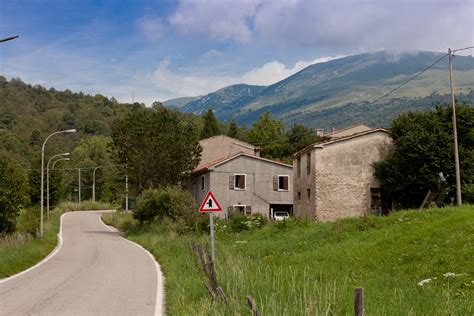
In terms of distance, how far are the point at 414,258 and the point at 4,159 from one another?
29.7 meters

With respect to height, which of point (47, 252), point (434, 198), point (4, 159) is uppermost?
point (4, 159)

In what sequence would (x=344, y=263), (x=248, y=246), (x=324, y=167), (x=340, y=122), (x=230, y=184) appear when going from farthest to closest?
(x=340, y=122)
(x=230, y=184)
(x=324, y=167)
(x=248, y=246)
(x=344, y=263)

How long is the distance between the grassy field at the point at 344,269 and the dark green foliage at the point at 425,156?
41.9ft

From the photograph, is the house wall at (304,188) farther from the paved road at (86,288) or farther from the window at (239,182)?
the paved road at (86,288)

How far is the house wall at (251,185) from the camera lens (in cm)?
5297

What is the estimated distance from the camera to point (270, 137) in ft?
316

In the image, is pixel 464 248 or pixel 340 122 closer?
pixel 464 248

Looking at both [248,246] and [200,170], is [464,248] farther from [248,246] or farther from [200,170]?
[200,170]

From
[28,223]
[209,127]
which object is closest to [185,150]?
[28,223]

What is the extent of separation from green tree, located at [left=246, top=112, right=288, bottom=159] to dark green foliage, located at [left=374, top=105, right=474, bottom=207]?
4706cm

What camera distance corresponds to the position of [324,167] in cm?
4175

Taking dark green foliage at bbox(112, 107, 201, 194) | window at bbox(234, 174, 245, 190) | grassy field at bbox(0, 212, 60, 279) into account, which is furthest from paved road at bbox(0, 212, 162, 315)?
window at bbox(234, 174, 245, 190)

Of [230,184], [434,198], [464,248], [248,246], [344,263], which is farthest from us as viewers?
[230,184]

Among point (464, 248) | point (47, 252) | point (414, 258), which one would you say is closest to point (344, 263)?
point (414, 258)
